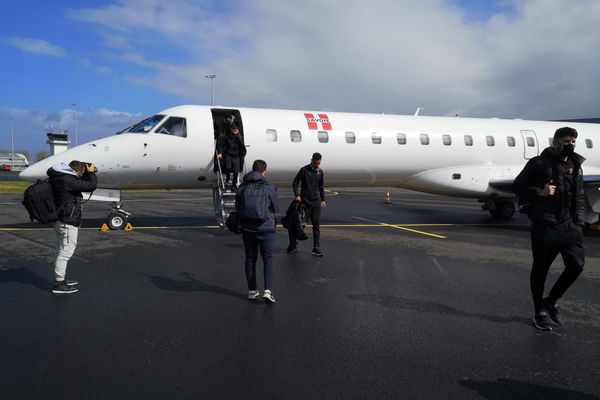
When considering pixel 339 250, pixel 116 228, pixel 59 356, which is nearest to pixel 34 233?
pixel 116 228

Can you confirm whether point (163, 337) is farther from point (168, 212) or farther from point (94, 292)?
point (168, 212)

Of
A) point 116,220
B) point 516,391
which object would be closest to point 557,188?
point 516,391

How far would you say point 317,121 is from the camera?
38.6 feet

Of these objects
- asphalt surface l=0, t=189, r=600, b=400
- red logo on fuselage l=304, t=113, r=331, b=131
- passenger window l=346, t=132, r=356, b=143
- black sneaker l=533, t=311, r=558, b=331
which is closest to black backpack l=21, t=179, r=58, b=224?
asphalt surface l=0, t=189, r=600, b=400

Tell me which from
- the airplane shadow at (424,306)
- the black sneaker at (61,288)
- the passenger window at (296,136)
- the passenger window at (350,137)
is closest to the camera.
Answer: the airplane shadow at (424,306)

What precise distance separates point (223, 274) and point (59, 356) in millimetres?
3084

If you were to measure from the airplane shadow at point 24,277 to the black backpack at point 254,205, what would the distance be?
2882 mm

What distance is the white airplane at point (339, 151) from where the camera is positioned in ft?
33.1

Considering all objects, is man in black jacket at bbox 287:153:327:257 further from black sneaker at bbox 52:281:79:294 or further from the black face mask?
the black face mask

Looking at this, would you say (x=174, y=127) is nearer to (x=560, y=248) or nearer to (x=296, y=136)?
(x=296, y=136)

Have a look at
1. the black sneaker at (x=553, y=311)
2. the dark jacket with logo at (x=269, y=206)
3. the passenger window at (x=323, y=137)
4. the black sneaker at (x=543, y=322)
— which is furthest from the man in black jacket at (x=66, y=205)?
the passenger window at (x=323, y=137)

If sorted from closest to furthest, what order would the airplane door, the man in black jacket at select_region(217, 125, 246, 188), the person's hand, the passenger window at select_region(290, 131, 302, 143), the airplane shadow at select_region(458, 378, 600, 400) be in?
the airplane shadow at select_region(458, 378, 600, 400), the person's hand, the man in black jacket at select_region(217, 125, 246, 188), the passenger window at select_region(290, 131, 302, 143), the airplane door

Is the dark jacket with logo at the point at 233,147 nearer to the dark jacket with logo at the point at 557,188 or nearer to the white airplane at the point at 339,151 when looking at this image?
the white airplane at the point at 339,151

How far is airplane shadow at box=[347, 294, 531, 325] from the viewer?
483cm
